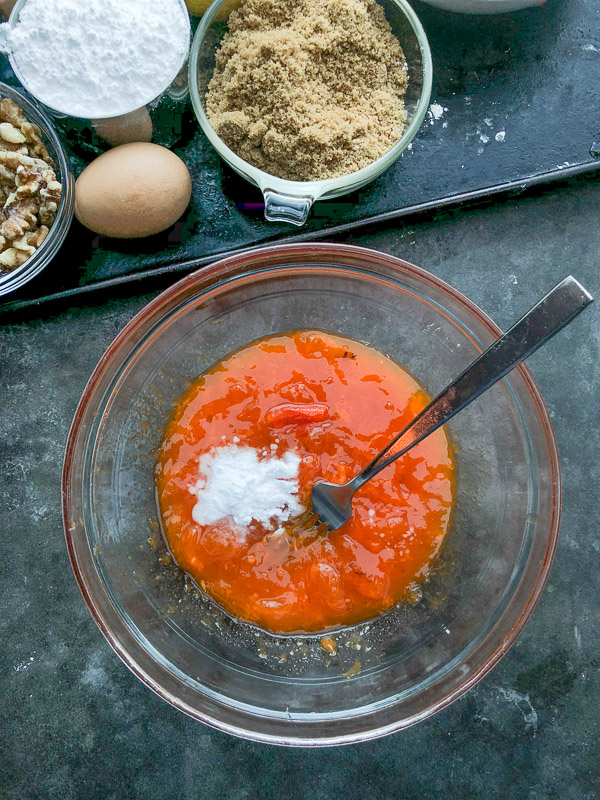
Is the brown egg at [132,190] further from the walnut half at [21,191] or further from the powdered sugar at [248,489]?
the powdered sugar at [248,489]

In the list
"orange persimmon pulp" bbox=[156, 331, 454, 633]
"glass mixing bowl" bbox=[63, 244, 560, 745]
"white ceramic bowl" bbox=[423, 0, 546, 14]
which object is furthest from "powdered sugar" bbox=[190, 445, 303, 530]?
"white ceramic bowl" bbox=[423, 0, 546, 14]

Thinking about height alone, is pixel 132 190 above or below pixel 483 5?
below

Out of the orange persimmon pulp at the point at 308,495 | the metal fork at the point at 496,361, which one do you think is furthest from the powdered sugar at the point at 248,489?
the metal fork at the point at 496,361

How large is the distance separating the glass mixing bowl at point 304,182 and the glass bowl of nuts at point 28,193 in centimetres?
42

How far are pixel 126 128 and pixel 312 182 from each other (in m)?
0.52

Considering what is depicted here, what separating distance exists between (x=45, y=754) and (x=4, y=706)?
18 cm

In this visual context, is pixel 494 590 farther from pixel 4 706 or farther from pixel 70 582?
pixel 4 706

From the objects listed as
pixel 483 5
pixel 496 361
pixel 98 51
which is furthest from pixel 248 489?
pixel 483 5

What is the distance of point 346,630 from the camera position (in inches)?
63.1

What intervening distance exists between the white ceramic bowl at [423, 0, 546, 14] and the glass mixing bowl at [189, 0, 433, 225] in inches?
5.8

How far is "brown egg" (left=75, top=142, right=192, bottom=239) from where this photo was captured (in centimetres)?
155

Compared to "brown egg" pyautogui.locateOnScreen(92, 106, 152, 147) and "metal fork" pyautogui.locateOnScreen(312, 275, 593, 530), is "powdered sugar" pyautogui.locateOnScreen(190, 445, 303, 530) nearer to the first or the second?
"metal fork" pyautogui.locateOnScreen(312, 275, 593, 530)

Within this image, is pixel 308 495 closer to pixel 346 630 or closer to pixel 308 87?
pixel 346 630

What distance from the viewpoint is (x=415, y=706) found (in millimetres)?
1510
